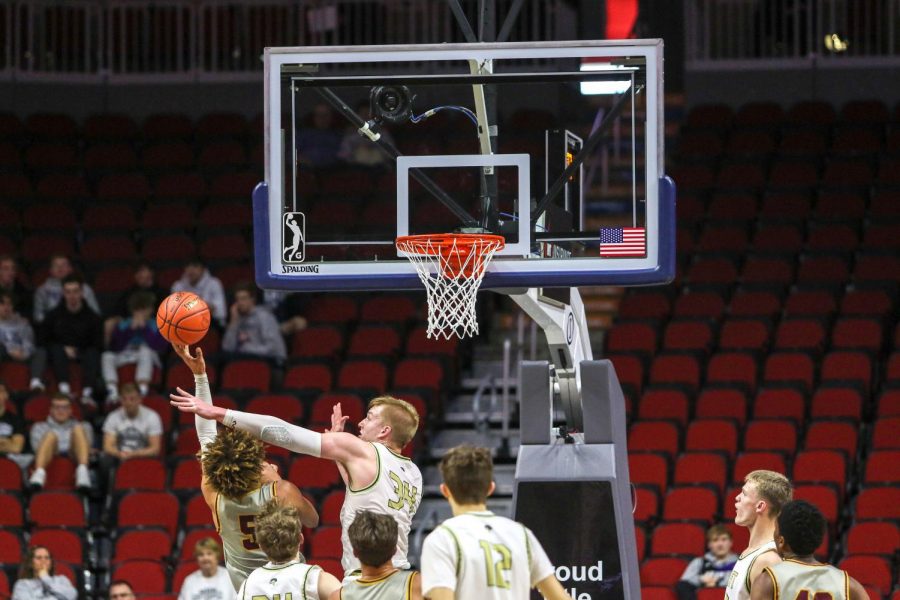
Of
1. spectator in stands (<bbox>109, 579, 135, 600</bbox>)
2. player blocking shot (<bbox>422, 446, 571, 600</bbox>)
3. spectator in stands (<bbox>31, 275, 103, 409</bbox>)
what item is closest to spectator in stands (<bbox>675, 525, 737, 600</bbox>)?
spectator in stands (<bbox>109, 579, 135, 600</bbox>)

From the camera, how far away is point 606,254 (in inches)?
299

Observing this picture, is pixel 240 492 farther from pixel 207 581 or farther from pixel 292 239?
pixel 207 581

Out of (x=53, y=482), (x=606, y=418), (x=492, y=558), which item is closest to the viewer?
(x=492, y=558)

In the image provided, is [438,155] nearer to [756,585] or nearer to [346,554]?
[346,554]

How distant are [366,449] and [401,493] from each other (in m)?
0.28

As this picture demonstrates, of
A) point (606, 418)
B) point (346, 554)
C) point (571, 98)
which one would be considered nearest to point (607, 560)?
point (606, 418)

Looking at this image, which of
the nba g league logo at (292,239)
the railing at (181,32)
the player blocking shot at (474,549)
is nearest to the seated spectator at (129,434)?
the nba g league logo at (292,239)

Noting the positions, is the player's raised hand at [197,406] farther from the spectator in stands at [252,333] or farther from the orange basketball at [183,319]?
the spectator in stands at [252,333]

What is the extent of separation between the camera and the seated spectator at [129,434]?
1322 centimetres

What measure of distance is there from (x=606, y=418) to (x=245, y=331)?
7185 mm

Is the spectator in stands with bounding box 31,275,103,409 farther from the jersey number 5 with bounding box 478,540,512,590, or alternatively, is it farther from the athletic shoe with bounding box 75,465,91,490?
the jersey number 5 with bounding box 478,540,512,590

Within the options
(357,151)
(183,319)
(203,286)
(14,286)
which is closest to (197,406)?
(183,319)

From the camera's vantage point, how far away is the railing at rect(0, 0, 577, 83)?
19453 mm

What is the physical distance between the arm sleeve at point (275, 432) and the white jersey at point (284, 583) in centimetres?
71
